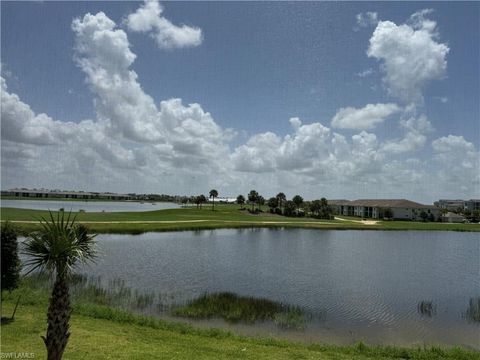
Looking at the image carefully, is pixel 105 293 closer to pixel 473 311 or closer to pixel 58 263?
pixel 58 263

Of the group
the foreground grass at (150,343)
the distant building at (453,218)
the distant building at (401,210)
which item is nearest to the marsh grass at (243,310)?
the foreground grass at (150,343)

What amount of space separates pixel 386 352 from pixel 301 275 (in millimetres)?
19445

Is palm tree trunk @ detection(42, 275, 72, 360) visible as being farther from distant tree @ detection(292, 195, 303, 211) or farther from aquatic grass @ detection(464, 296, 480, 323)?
distant tree @ detection(292, 195, 303, 211)

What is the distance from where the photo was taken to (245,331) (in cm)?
2016

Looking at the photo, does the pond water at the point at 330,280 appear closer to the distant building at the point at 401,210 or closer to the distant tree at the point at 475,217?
the distant building at the point at 401,210

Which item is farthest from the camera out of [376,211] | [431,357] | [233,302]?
[376,211]

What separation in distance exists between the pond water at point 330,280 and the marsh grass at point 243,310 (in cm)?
90

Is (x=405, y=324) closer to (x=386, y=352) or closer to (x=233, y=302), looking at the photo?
(x=386, y=352)

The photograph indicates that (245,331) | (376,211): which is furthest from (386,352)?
(376,211)

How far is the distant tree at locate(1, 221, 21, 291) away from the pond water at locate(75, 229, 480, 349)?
33.3ft

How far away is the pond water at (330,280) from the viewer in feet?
70.7

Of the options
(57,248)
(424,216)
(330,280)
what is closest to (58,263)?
(57,248)

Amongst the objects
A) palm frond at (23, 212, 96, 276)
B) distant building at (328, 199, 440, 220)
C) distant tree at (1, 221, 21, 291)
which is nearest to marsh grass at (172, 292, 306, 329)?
distant tree at (1, 221, 21, 291)

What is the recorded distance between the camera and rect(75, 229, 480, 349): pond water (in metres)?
21.6
